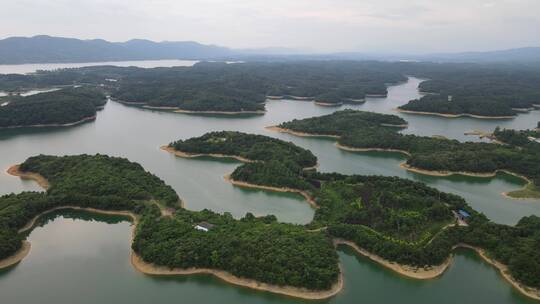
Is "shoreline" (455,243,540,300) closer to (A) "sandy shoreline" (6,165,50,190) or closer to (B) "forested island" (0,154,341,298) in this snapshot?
(B) "forested island" (0,154,341,298)

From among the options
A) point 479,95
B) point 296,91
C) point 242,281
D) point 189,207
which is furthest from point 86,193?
point 479,95

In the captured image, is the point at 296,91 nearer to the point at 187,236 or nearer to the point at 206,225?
the point at 206,225

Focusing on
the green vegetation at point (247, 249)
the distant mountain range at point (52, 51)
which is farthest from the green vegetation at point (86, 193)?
the distant mountain range at point (52, 51)

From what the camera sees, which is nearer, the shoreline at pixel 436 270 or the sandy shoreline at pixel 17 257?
the shoreline at pixel 436 270

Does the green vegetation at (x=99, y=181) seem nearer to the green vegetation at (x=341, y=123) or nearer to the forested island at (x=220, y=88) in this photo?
the green vegetation at (x=341, y=123)

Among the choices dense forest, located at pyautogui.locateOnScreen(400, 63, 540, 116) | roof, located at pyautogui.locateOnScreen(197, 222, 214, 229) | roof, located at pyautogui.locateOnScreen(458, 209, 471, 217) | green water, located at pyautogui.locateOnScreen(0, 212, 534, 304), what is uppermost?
dense forest, located at pyautogui.locateOnScreen(400, 63, 540, 116)

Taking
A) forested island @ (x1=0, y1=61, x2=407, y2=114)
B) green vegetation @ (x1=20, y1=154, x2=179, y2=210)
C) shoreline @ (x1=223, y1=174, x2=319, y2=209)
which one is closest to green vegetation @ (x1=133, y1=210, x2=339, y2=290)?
green vegetation @ (x1=20, y1=154, x2=179, y2=210)
